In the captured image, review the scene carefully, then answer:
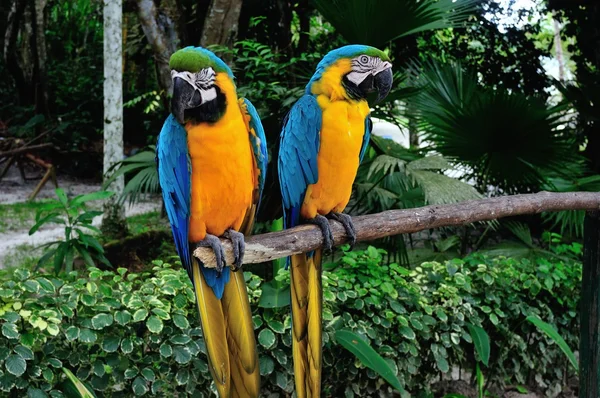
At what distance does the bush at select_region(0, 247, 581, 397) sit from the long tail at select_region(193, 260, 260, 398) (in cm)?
69

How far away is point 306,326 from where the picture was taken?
1.34 metres

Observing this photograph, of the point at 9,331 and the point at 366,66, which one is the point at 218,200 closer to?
the point at 366,66

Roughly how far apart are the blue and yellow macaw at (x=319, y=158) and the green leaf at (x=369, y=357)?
20.6 inches

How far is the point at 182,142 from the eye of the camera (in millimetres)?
1151

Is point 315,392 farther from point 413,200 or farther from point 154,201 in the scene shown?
point 154,201

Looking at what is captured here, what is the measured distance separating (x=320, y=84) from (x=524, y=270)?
183cm

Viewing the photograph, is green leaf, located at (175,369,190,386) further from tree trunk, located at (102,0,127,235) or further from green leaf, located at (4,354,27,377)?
tree trunk, located at (102,0,127,235)

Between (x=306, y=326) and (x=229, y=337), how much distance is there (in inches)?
8.3

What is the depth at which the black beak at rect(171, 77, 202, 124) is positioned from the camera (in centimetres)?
100

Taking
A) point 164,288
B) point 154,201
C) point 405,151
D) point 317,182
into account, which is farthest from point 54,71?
point 317,182

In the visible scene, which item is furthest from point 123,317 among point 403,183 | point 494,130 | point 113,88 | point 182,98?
point 113,88

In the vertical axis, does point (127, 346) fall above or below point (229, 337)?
below

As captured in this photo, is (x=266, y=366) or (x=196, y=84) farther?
(x=266, y=366)

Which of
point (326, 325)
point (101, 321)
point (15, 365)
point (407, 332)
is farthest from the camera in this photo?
point (407, 332)
